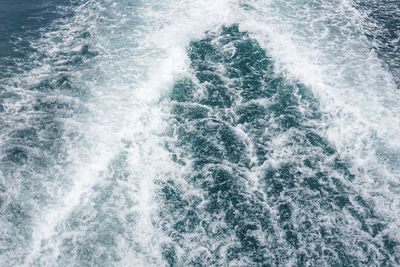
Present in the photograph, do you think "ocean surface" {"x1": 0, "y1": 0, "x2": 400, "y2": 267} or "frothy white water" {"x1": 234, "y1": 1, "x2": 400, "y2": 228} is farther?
"frothy white water" {"x1": 234, "y1": 1, "x2": 400, "y2": 228}

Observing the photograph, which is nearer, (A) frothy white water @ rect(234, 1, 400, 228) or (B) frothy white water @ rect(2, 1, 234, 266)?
(B) frothy white water @ rect(2, 1, 234, 266)

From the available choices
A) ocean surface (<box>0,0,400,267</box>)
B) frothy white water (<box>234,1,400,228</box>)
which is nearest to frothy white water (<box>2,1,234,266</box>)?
ocean surface (<box>0,0,400,267</box>)

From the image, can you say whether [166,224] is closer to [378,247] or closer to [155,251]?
[155,251]

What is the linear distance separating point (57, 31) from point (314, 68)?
12067 mm

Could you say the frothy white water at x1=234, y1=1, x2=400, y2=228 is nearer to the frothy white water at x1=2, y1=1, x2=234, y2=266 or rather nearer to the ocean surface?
the ocean surface

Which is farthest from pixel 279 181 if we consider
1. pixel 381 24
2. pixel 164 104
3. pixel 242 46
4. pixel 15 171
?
pixel 381 24

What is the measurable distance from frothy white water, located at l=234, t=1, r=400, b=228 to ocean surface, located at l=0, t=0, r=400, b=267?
60 mm

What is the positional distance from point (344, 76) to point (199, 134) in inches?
264

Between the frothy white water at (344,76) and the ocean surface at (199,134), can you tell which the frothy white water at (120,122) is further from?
the frothy white water at (344,76)

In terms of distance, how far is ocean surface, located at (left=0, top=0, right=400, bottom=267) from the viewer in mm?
8750

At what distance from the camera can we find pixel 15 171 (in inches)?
396

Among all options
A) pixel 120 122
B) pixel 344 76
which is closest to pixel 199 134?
pixel 120 122

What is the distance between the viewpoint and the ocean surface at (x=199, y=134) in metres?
8.75

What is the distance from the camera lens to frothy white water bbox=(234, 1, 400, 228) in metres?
10.3
